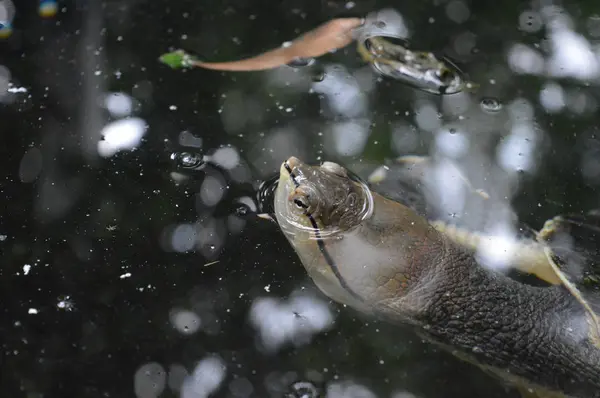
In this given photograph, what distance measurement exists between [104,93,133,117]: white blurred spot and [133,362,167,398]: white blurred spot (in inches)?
53.7

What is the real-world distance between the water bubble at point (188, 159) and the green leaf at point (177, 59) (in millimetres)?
643

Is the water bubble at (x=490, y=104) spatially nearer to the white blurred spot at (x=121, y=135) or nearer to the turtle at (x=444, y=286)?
the turtle at (x=444, y=286)

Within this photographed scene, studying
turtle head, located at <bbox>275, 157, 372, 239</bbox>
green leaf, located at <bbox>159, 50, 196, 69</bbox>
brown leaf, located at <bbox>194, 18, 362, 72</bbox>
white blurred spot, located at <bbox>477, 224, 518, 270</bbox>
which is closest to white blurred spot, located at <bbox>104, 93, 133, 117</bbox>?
green leaf, located at <bbox>159, 50, 196, 69</bbox>

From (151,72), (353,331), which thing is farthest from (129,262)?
(151,72)

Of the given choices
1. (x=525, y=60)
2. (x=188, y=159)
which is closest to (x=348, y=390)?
(x=188, y=159)

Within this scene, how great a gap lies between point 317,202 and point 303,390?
2.47 feet

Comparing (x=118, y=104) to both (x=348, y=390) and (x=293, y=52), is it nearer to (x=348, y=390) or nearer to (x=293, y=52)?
(x=293, y=52)

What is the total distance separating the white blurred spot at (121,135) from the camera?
3.11 meters

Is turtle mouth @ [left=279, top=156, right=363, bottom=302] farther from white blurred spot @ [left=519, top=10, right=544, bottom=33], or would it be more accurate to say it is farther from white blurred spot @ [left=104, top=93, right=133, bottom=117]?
white blurred spot @ [left=519, top=10, right=544, bottom=33]

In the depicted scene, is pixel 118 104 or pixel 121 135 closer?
pixel 121 135

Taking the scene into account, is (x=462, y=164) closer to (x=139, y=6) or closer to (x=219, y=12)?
(x=219, y=12)

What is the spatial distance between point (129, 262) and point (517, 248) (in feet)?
5.66

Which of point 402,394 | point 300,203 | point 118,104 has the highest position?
point 300,203

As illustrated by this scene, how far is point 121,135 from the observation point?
3.18 metres
